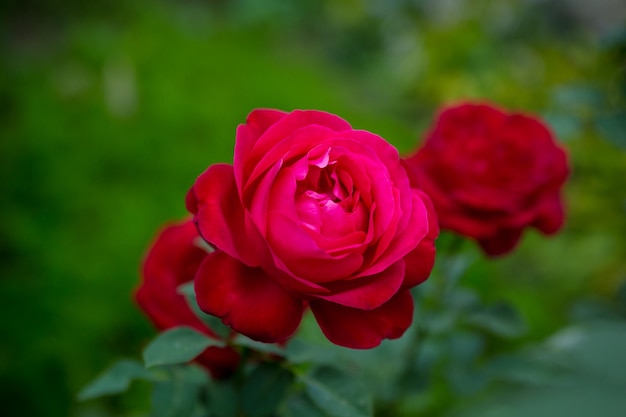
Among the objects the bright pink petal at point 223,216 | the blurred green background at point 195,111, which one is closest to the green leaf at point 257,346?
the bright pink petal at point 223,216

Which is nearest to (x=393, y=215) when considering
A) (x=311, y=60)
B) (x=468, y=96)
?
(x=468, y=96)

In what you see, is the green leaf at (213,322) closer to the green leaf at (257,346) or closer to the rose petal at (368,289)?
the green leaf at (257,346)

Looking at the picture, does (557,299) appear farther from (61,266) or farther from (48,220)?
(48,220)

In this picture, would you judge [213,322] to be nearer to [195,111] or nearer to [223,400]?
[223,400]

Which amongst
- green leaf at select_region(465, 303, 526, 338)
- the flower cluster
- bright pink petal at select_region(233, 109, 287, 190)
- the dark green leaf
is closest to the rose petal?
the flower cluster

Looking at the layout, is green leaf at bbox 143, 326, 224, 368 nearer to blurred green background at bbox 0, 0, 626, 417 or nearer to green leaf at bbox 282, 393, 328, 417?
green leaf at bbox 282, 393, 328, 417
